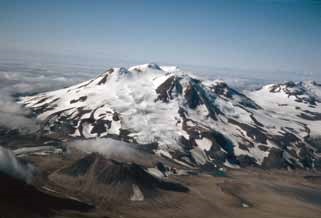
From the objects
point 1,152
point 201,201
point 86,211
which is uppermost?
point 1,152

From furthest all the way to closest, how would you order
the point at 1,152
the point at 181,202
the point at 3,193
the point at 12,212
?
the point at 181,202 → the point at 1,152 → the point at 3,193 → the point at 12,212

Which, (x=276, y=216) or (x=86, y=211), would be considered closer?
(x=86, y=211)

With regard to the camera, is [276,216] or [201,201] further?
[201,201]

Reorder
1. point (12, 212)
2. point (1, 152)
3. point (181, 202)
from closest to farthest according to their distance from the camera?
point (12, 212), point (1, 152), point (181, 202)

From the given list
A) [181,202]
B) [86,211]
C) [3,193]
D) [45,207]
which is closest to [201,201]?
[181,202]

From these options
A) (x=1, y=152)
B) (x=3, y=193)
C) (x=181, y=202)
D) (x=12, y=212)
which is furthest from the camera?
(x=181, y=202)

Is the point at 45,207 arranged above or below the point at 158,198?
above

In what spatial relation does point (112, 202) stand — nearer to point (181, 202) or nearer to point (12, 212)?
point (181, 202)

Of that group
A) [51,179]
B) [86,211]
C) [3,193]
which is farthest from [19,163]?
[86,211]

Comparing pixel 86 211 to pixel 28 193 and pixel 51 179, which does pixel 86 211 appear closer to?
pixel 28 193
